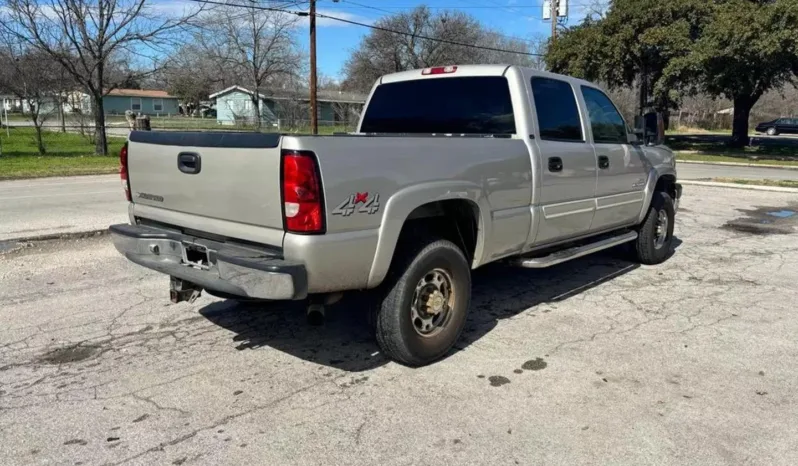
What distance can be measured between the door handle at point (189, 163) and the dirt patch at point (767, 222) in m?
8.57

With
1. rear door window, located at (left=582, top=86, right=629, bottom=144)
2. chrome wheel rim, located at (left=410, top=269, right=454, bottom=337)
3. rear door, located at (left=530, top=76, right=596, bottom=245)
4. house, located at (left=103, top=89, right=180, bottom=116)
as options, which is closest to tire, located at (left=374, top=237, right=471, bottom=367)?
chrome wheel rim, located at (left=410, top=269, right=454, bottom=337)

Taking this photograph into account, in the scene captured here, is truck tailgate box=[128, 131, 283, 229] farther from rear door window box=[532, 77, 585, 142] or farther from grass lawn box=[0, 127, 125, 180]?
grass lawn box=[0, 127, 125, 180]

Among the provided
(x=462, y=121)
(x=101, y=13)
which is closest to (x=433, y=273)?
(x=462, y=121)

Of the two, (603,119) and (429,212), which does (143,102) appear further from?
(429,212)

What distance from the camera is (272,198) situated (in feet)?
11.1

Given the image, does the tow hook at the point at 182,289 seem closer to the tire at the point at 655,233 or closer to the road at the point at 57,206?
the road at the point at 57,206

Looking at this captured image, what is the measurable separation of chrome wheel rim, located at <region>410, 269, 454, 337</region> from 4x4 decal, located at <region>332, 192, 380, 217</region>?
69 centimetres

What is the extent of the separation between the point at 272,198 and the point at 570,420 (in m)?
2.04

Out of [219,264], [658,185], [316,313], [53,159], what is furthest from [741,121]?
[219,264]

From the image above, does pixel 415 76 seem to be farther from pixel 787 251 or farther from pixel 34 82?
pixel 34 82

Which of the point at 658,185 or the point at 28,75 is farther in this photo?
the point at 28,75

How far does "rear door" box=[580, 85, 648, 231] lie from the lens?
18.8 feet

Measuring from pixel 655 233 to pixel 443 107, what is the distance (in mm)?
3291

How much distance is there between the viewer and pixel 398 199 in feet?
12.0
